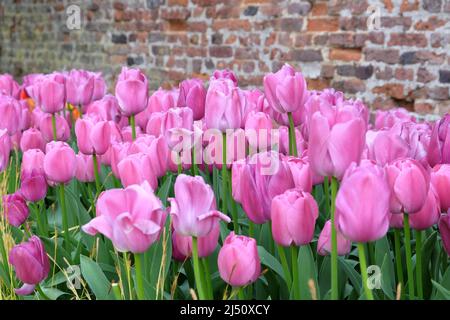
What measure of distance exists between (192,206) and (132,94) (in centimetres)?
71

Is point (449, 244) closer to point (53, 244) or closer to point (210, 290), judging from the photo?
point (210, 290)

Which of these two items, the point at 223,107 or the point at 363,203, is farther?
the point at 223,107

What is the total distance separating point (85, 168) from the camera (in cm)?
166

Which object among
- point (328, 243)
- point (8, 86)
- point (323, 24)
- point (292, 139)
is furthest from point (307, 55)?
point (328, 243)

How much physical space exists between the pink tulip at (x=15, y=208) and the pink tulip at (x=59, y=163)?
67mm

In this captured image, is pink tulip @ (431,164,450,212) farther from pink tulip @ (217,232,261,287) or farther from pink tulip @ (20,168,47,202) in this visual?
pink tulip @ (20,168,47,202)

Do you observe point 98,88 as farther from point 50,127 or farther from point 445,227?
point 445,227

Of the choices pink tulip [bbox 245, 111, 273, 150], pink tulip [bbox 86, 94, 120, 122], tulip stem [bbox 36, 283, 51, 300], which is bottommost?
tulip stem [bbox 36, 283, 51, 300]

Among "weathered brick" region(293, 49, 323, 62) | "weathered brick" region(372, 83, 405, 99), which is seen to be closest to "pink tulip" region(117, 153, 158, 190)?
"weathered brick" region(372, 83, 405, 99)

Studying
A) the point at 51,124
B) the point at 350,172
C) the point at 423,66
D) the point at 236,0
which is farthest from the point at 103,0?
the point at 350,172

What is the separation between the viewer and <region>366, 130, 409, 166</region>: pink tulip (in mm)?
1220

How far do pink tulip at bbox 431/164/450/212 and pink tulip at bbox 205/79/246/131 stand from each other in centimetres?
35

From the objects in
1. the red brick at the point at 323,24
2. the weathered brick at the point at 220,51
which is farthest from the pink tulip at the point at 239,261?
the weathered brick at the point at 220,51

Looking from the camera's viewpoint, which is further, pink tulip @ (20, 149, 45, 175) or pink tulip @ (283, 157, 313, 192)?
pink tulip @ (20, 149, 45, 175)
